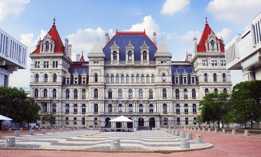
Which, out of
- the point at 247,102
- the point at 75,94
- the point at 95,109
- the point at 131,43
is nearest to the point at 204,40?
the point at 131,43

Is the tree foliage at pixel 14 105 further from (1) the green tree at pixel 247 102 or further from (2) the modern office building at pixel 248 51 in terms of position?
(2) the modern office building at pixel 248 51

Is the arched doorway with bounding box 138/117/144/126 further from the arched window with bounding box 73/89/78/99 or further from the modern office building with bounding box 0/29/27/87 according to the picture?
the modern office building with bounding box 0/29/27/87

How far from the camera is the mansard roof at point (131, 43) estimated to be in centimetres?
8581

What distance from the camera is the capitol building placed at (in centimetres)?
8144

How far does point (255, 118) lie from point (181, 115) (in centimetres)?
3830

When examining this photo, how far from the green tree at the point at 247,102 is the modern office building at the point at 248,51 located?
12275mm

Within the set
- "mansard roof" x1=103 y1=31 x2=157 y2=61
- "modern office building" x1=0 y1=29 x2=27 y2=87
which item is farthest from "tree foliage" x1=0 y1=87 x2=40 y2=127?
"mansard roof" x1=103 y1=31 x2=157 y2=61

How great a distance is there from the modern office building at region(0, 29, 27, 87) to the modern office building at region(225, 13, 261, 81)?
2318 inches

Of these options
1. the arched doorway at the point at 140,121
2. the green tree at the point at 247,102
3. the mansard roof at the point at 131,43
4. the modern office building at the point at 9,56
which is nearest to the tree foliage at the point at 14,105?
the modern office building at the point at 9,56

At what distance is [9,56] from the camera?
70062 millimetres

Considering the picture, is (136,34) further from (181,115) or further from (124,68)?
(181,115)

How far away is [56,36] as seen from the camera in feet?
294

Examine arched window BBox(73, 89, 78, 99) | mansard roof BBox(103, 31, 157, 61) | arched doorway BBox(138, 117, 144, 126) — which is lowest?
arched doorway BBox(138, 117, 144, 126)

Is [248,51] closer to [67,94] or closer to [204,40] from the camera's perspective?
[204,40]
